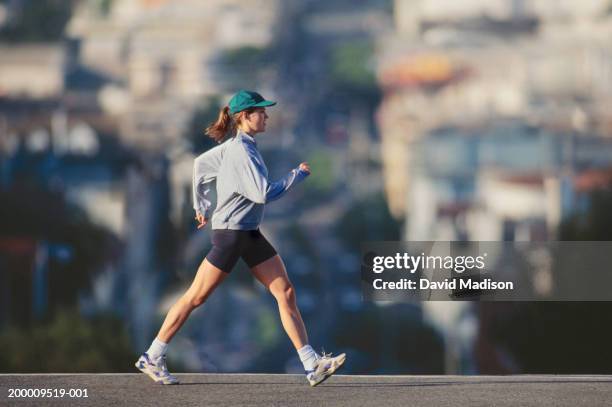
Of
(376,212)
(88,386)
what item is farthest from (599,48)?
(88,386)

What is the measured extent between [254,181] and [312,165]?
2.09 meters

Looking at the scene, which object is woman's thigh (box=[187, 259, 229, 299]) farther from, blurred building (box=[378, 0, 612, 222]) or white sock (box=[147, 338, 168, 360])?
blurred building (box=[378, 0, 612, 222])

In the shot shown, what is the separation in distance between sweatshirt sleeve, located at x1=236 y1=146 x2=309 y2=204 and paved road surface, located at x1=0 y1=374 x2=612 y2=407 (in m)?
1.06

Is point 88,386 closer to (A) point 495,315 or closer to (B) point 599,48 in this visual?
(A) point 495,315

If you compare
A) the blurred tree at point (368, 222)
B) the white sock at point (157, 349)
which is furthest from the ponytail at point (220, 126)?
the blurred tree at point (368, 222)

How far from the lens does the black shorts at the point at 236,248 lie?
848 cm

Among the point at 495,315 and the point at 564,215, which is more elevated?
the point at 564,215

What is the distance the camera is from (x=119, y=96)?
1057cm

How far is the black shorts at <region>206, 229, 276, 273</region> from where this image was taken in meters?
8.48

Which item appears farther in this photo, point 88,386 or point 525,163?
point 525,163

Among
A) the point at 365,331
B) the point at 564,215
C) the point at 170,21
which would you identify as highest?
the point at 170,21

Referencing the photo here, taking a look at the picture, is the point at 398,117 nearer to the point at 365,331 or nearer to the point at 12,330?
the point at 365,331

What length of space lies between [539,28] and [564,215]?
1233 millimetres

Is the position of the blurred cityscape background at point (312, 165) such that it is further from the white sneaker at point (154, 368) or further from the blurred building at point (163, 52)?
the white sneaker at point (154, 368)
